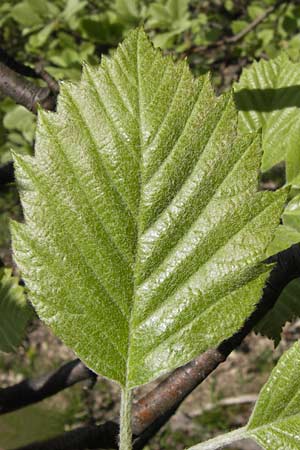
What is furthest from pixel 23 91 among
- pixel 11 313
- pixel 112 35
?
pixel 112 35

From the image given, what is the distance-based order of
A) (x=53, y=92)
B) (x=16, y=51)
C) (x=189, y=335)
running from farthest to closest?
(x=16, y=51) < (x=53, y=92) < (x=189, y=335)

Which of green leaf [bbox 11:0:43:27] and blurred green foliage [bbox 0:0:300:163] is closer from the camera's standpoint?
blurred green foliage [bbox 0:0:300:163]

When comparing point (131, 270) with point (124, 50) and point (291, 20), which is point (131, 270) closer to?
point (124, 50)

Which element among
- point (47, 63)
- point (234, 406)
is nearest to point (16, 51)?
point (47, 63)

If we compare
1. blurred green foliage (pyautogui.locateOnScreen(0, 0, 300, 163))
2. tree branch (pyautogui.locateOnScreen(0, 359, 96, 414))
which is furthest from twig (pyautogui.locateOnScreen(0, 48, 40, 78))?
blurred green foliage (pyautogui.locateOnScreen(0, 0, 300, 163))

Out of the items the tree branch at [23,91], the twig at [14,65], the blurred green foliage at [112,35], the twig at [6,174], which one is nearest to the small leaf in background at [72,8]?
the blurred green foliage at [112,35]

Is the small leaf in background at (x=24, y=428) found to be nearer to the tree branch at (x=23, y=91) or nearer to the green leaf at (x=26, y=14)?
the tree branch at (x=23, y=91)

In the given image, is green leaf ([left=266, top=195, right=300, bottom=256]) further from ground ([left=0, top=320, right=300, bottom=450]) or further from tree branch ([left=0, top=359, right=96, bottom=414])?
ground ([left=0, top=320, right=300, bottom=450])
